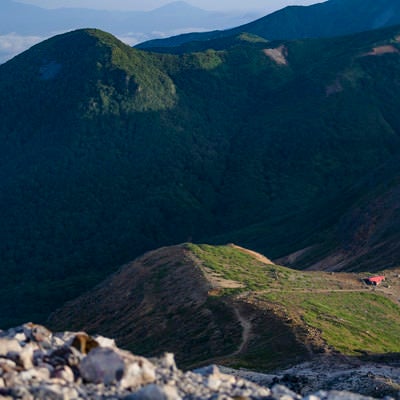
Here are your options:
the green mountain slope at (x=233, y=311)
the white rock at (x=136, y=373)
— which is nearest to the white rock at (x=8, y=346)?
the white rock at (x=136, y=373)

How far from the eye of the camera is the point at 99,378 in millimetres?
13773

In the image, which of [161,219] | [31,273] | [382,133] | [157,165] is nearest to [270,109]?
[382,133]

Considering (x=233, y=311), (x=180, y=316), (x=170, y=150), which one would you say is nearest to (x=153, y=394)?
(x=233, y=311)

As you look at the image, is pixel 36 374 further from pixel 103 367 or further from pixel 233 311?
pixel 233 311

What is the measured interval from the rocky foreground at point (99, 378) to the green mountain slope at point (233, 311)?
1781cm

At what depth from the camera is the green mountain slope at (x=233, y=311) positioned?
3603 cm

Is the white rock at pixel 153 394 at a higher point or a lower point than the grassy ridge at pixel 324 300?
higher

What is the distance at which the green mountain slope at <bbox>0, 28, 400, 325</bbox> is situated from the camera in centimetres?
9675

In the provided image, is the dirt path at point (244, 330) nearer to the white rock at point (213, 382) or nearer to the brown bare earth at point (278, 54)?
the white rock at point (213, 382)

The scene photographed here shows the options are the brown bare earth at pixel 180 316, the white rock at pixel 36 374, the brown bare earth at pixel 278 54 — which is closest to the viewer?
the white rock at pixel 36 374

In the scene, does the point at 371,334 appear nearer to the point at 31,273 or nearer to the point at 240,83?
the point at 31,273

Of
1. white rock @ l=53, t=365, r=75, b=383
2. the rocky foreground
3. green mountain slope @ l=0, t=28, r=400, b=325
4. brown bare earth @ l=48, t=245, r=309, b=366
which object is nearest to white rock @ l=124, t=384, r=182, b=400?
the rocky foreground

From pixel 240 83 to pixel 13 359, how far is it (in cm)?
13736

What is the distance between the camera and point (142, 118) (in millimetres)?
125188
